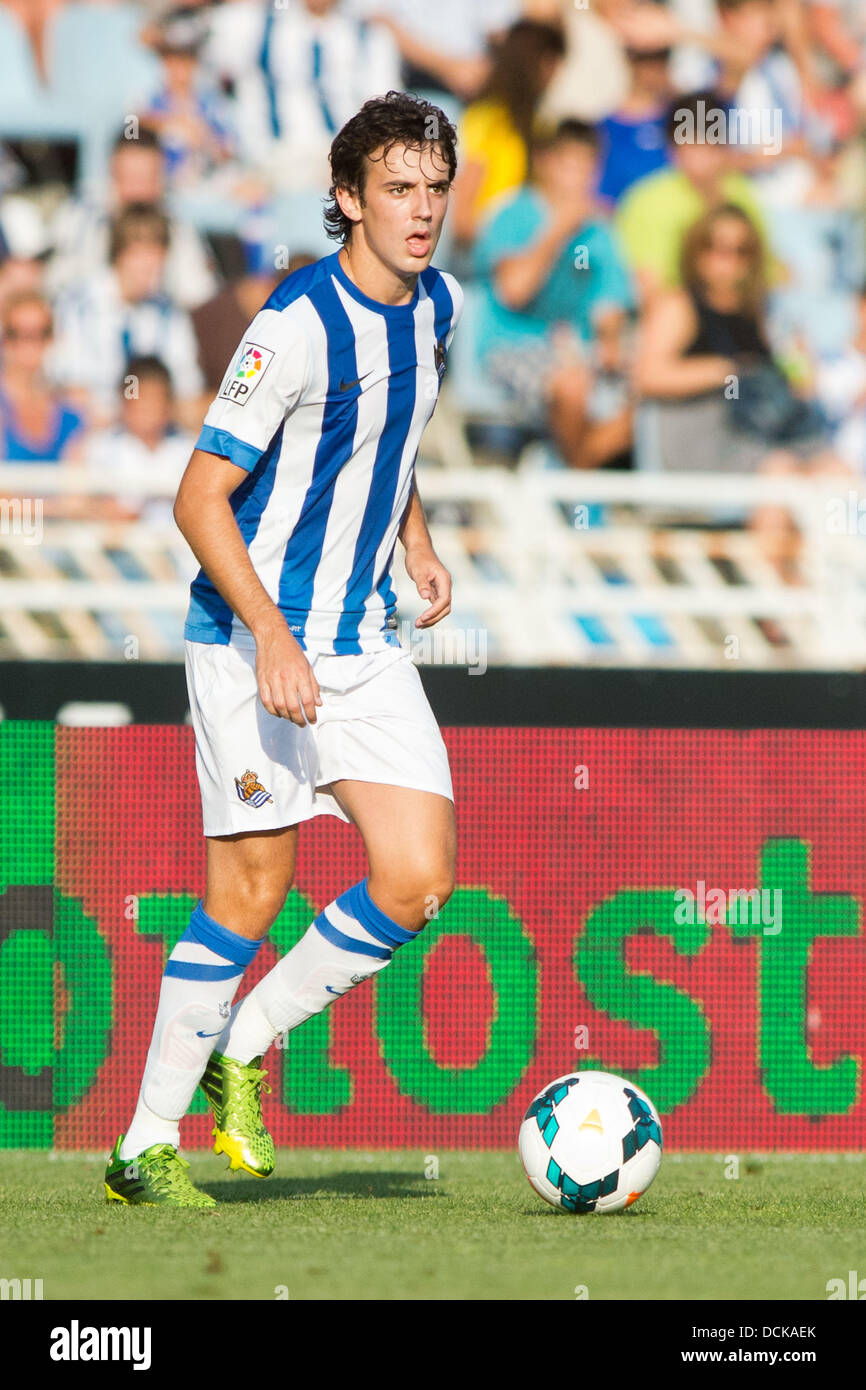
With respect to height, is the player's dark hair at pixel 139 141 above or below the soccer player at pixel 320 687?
above

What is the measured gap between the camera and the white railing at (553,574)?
7898 millimetres

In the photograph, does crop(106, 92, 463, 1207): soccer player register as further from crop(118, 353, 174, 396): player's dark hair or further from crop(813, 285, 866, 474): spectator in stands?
crop(813, 285, 866, 474): spectator in stands

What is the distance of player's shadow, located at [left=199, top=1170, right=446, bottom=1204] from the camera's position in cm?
463

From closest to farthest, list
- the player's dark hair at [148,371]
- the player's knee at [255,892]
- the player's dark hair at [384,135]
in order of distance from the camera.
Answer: the player's dark hair at [384,135], the player's knee at [255,892], the player's dark hair at [148,371]

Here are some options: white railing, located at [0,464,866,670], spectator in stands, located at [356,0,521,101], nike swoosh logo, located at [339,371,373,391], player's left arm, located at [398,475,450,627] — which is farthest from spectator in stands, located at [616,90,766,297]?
nike swoosh logo, located at [339,371,373,391]

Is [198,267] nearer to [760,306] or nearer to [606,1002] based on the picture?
[760,306]

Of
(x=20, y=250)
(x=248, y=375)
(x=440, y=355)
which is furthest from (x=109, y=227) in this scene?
(x=248, y=375)

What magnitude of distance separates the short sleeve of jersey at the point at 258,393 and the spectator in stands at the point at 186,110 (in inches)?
231

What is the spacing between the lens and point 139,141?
954 cm

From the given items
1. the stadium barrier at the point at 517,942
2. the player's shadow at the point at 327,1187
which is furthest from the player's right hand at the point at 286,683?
the stadium barrier at the point at 517,942

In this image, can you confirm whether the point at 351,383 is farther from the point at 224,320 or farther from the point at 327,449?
the point at 224,320

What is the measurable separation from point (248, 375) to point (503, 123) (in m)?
6.15

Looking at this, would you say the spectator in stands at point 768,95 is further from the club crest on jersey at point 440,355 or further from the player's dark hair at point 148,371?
the club crest on jersey at point 440,355

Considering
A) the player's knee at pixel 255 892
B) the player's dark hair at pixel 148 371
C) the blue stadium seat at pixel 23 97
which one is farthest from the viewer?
the blue stadium seat at pixel 23 97
